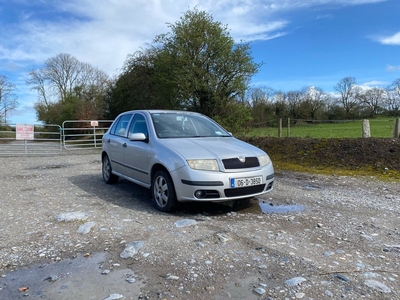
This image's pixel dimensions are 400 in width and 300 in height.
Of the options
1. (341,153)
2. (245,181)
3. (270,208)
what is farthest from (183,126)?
(341,153)

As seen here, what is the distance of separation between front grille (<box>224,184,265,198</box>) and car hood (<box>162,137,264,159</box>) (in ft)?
1.62

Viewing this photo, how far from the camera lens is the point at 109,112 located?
27.6m

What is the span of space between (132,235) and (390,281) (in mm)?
2687

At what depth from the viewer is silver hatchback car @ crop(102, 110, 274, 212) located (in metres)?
4.32

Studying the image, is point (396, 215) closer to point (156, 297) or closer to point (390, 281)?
point (390, 281)

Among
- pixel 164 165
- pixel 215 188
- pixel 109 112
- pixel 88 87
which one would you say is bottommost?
pixel 215 188

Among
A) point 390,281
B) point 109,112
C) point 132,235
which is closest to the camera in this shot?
point 390,281

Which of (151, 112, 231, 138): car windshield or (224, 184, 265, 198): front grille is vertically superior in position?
(151, 112, 231, 138): car windshield

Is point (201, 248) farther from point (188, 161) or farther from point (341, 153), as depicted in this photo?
point (341, 153)

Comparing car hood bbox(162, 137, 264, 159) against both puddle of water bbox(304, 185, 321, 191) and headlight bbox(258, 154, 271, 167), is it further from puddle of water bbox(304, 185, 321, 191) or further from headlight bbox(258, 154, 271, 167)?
puddle of water bbox(304, 185, 321, 191)

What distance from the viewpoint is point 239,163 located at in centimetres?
451

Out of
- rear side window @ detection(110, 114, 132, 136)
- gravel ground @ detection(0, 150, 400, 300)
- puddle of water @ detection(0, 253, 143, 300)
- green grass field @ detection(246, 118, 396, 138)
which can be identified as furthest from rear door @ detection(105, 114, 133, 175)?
green grass field @ detection(246, 118, 396, 138)

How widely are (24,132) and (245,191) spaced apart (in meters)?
13.1

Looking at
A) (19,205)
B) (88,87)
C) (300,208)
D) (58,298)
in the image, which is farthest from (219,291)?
(88,87)
